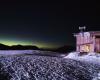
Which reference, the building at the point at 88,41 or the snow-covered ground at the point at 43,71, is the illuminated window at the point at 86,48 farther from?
the snow-covered ground at the point at 43,71

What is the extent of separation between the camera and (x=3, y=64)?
29.0 feet

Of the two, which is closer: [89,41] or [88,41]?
[89,41]

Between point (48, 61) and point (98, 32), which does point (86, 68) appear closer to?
point (48, 61)

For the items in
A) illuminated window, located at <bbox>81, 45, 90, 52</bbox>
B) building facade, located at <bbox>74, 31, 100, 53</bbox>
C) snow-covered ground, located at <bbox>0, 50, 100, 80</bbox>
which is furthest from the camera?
illuminated window, located at <bbox>81, 45, 90, 52</bbox>

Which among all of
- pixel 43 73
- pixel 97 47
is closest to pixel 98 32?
pixel 97 47

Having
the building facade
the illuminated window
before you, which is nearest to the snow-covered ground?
the building facade

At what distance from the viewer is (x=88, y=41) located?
28734 mm

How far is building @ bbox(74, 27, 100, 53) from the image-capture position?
2624 centimetres

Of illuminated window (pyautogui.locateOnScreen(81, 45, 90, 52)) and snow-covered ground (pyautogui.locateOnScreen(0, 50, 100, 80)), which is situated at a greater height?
illuminated window (pyautogui.locateOnScreen(81, 45, 90, 52))

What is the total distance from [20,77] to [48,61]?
92.2 inches

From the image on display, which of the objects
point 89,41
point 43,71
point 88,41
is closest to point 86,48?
point 88,41

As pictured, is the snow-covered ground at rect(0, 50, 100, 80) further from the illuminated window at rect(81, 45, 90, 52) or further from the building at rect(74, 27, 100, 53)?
the illuminated window at rect(81, 45, 90, 52)

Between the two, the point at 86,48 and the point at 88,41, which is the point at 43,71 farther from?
the point at 88,41

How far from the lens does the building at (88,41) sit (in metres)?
26.2
